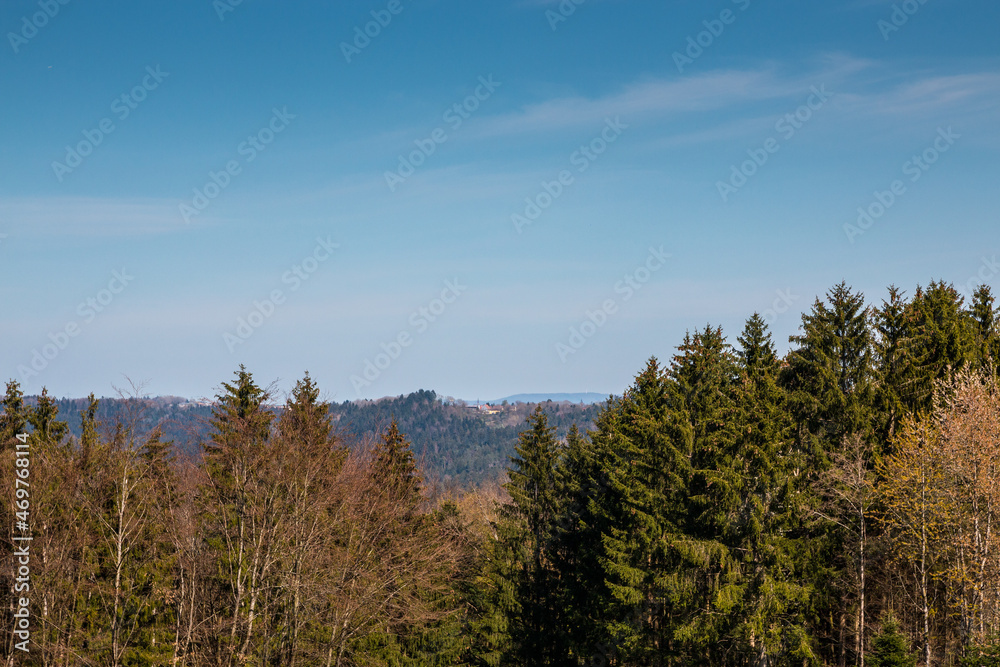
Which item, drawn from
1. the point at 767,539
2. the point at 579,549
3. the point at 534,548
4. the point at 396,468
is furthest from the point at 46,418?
the point at 767,539

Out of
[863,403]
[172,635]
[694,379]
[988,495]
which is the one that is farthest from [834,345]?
[172,635]

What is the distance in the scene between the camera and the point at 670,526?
30609mm

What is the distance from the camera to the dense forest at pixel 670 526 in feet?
84.9

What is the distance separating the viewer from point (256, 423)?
2959 centimetres

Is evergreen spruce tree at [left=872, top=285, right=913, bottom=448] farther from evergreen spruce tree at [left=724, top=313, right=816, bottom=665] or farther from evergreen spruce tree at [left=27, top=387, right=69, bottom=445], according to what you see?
evergreen spruce tree at [left=27, top=387, right=69, bottom=445]

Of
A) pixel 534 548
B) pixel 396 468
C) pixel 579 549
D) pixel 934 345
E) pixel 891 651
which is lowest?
pixel 891 651

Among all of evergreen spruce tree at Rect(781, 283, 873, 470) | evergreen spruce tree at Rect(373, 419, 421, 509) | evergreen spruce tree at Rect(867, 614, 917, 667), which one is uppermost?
evergreen spruce tree at Rect(781, 283, 873, 470)

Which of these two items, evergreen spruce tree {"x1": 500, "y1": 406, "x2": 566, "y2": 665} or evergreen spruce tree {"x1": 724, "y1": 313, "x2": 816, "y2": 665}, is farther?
evergreen spruce tree {"x1": 500, "y1": 406, "x2": 566, "y2": 665}

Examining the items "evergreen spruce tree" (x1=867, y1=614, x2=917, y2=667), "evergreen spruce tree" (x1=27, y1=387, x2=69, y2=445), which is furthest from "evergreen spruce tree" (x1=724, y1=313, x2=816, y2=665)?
"evergreen spruce tree" (x1=27, y1=387, x2=69, y2=445)

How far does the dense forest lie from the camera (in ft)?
84.9

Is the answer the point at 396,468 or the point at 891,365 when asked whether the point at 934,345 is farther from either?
the point at 396,468

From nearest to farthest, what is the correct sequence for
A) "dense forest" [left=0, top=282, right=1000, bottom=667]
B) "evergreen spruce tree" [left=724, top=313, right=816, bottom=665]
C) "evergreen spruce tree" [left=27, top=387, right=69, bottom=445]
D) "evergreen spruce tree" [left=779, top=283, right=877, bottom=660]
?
"dense forest" [left=0, top=282, right=1000, bottom=667] → "evergreen spruce tree" [left=724, top=313, right=816, bottom=665] → "evergreen spruce tree" [left=779, top=283, right=877, bottom=660] → "evergreen spruce tree" [left=27, top=387, right=69, bottom=445]

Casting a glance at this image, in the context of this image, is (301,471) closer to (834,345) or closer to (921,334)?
Answer: (834,345)

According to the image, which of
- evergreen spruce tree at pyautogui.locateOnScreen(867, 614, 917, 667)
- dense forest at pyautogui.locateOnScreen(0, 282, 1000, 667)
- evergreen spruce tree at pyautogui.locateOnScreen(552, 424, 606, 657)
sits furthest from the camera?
evergreen spruce tree at pyautogui.locateOnScreen(552, 424, 606, 657)
